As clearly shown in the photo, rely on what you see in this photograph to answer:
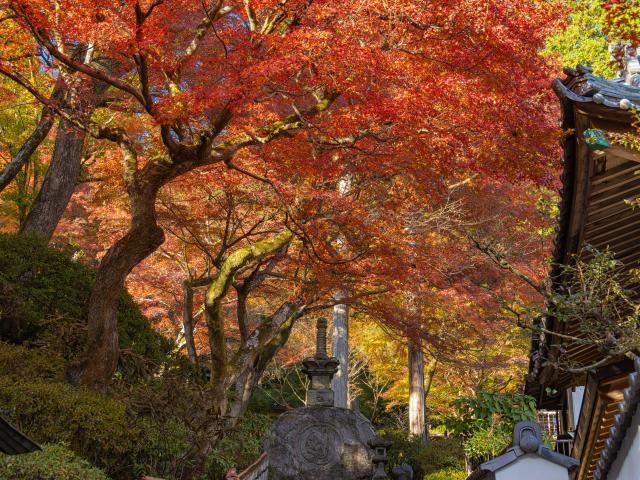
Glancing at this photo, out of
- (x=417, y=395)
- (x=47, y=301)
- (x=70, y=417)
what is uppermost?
(x=47, y=301)

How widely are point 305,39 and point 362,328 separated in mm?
19935

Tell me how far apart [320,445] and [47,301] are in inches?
321

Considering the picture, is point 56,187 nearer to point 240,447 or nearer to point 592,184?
point 240,447

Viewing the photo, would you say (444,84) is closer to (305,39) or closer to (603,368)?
(305,39)

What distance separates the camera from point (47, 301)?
1396 cm

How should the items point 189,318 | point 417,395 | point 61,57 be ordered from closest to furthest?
point 61,57 → point 189,318 → point 417,395

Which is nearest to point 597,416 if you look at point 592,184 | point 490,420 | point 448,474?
point 592,184

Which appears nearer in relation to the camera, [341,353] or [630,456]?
[630,456]

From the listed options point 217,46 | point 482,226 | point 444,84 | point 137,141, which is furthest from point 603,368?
point 482,226

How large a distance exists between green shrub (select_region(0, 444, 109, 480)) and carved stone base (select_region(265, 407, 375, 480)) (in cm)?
1076

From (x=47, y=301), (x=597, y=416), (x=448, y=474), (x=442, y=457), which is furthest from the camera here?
(x=442, y=457)

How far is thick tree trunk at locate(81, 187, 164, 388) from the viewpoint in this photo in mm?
10891

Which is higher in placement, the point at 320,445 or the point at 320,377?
the point at 320,377

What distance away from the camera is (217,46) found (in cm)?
1495
